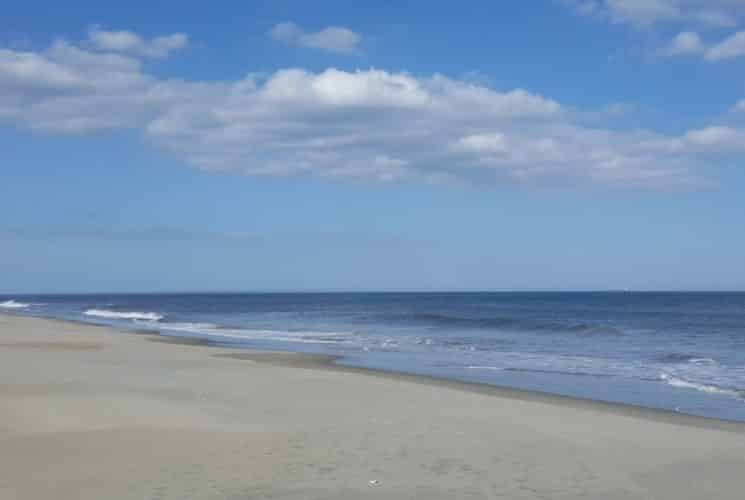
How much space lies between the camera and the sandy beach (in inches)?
387

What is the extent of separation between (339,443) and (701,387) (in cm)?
1218

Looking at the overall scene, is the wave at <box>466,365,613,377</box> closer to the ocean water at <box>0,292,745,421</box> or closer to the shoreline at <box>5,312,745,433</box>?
the ocean water at <box>0,292,745,421</box>

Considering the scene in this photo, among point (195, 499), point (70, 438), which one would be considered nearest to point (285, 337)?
point (70, 438)

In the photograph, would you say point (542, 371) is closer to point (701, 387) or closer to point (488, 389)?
point (701, 387)

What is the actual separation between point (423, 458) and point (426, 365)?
625 inches

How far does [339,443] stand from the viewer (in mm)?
12320

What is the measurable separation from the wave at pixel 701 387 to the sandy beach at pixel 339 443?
4.14m

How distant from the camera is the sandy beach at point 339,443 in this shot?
9828 millimetres

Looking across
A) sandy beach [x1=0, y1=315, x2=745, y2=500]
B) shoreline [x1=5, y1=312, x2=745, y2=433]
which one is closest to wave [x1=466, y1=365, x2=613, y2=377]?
shoreline [x1=5, y1=312, x2=745, y2=433]

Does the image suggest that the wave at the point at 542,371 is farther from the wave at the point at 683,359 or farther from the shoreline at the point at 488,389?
the wave at the point at 683,359

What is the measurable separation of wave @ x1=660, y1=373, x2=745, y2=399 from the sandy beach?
414 cm

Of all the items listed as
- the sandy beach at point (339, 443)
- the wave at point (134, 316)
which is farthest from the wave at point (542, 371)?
the wave at point (134, 316)

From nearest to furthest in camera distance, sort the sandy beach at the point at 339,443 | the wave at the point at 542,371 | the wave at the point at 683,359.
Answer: the sandy beach at the point at 339,443 → the wave at the point at 542,371 → the wave at the point at 683,359

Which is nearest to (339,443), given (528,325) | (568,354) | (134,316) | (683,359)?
(683,359)
